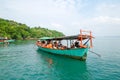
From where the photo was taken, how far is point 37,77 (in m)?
15.5

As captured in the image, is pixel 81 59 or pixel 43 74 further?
pixel 81 59

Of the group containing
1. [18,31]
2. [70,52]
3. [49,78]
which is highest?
[18,31]

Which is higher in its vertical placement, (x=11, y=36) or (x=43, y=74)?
(x=11, y=36)

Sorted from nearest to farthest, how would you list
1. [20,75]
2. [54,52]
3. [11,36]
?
1. [20,75]
2. [54,52]
3. [11,36]

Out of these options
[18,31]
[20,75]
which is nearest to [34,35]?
[18,31]

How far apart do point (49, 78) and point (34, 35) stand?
115818mm

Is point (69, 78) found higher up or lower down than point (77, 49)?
lower down

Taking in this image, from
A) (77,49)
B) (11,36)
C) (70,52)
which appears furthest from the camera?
(11,36)

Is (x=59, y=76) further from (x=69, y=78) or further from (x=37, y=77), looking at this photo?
(x=37, y=77)

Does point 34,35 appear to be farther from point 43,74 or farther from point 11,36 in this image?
point 43,74

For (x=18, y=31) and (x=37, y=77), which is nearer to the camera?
(x=37, y=77)

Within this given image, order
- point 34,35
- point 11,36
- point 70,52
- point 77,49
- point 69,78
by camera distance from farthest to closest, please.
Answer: point 34,35 → point 11,36 → point 70,52 → point 77,49 → point 69,78

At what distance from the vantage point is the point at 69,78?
15.1 metres

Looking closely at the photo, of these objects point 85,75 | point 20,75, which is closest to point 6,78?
point 20,75
